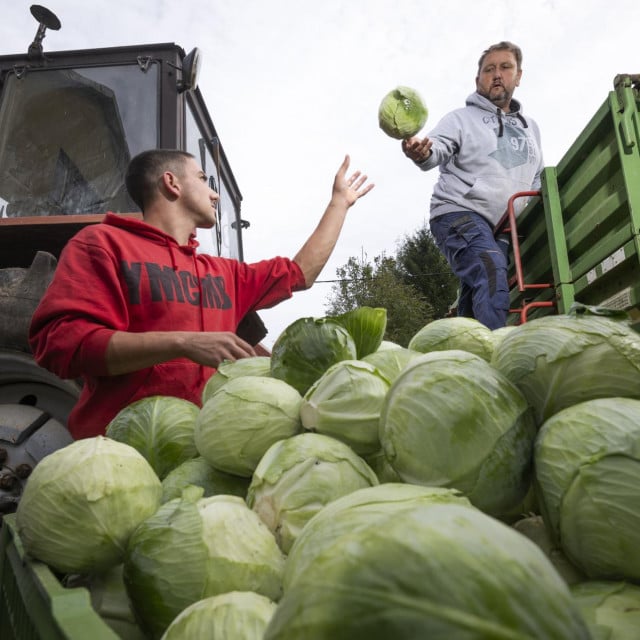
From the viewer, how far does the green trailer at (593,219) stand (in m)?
3.58

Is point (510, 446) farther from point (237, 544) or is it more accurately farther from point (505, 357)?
point (237, 544)

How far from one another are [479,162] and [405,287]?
24292mm

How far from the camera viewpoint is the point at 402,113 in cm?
542

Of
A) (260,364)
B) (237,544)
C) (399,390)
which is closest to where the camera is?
(237,544)

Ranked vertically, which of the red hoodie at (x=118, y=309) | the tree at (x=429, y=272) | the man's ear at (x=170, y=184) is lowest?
the red hoodie at (x=118, y=309)

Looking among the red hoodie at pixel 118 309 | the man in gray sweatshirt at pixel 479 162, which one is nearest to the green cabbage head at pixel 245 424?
the red hoodie at pixel 118 309

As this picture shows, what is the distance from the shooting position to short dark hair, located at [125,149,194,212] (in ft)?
12.1

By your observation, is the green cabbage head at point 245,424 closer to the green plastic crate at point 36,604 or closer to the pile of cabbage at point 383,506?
the pile of cabbage at point 383,506

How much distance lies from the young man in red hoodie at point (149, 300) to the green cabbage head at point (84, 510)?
118 centimetres

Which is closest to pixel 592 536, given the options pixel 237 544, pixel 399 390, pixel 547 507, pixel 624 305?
pixel 547 507

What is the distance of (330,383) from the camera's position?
4.65ft

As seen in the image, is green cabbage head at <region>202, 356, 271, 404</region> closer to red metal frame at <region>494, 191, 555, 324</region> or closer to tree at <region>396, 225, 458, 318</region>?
red metal frame at <region>494, 191, 555, 324</region>

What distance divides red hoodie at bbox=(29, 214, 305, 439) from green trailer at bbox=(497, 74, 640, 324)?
2420 mm

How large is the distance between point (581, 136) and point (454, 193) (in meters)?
1.08
